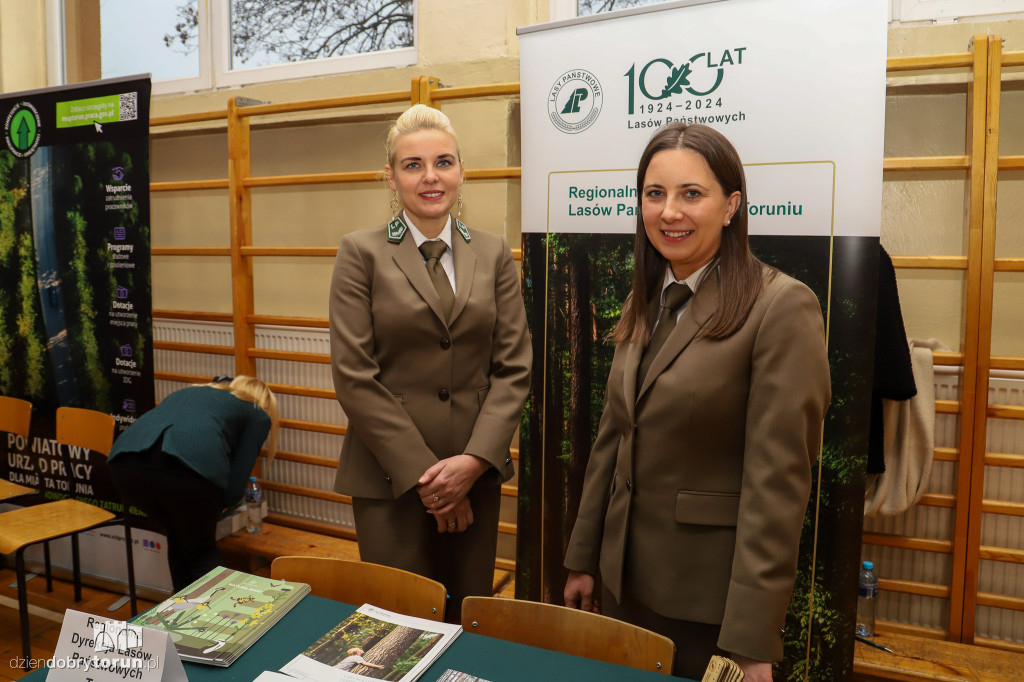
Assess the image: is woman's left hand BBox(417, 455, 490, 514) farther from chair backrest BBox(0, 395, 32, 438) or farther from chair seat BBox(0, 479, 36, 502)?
chair backrest BBox(0, 395, 32, 438)

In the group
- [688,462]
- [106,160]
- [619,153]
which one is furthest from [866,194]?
[106,160]

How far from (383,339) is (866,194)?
1393mm

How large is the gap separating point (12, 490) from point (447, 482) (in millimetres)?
2617

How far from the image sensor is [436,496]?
73.9 inches

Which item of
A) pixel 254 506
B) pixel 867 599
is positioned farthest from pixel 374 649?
pixel 254 506

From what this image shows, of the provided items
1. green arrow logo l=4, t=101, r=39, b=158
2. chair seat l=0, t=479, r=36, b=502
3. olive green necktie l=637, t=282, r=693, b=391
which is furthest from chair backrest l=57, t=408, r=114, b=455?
olive green necktie l=637, t=282, r=693, b=391

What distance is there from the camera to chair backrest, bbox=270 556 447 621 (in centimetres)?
156

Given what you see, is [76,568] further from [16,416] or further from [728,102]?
[728,102]

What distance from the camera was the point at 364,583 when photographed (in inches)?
64.1

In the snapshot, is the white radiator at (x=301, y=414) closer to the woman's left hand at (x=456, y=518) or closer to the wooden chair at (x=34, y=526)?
the wooden chair at (x=34, y=526)

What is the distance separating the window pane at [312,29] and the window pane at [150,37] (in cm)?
32

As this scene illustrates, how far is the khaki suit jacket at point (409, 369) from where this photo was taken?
187 cm

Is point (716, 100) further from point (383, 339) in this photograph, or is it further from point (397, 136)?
point (383, 339)

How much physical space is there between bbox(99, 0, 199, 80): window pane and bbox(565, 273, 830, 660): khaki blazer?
3.64 m
